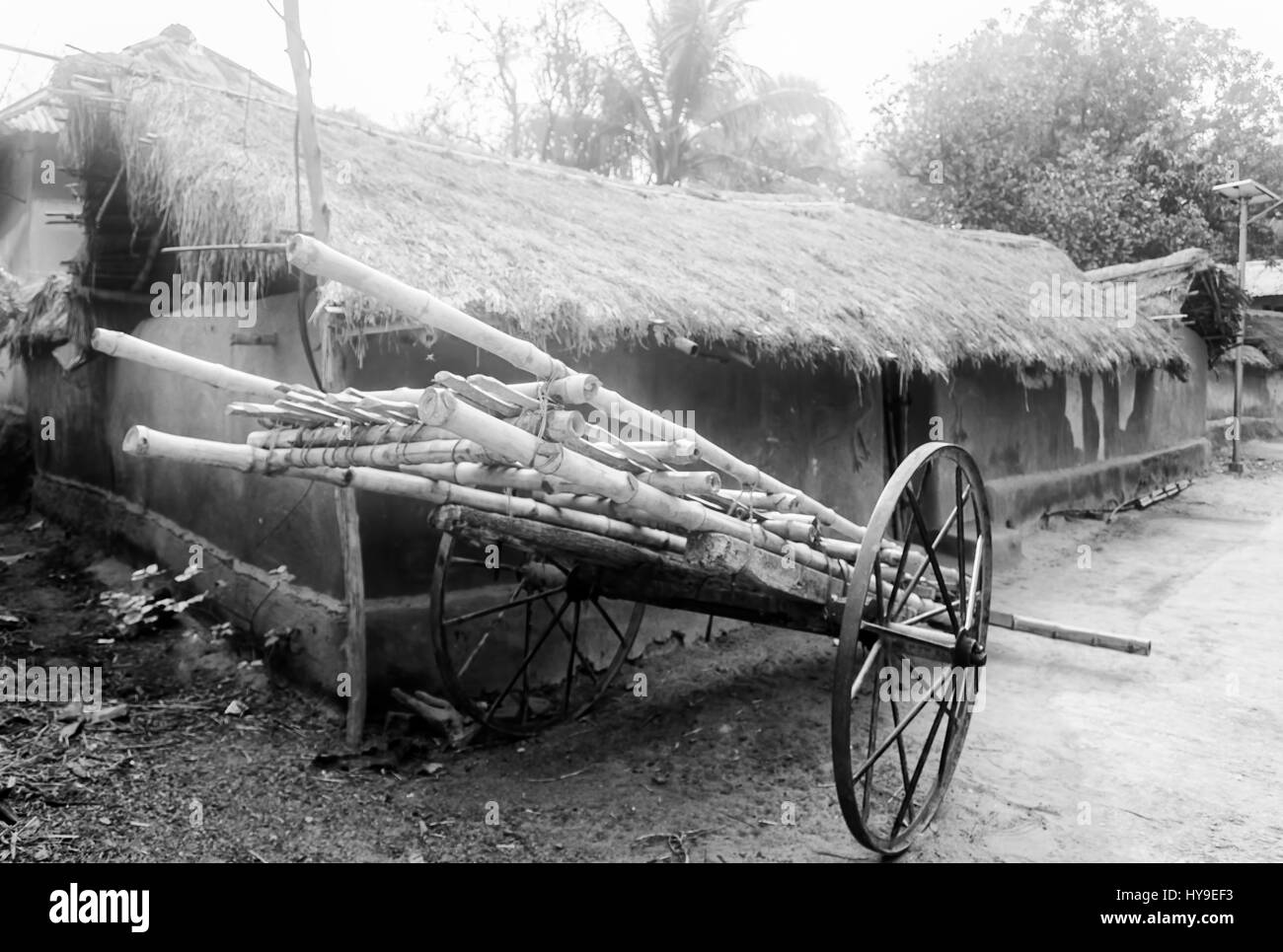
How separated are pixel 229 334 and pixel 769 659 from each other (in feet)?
12.6

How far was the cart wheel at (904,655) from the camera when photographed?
3086 millimetres

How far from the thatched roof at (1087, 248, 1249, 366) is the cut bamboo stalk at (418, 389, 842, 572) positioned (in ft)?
39.7

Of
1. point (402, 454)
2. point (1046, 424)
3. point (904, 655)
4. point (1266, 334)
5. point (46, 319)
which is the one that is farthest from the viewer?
point (1266, 334)

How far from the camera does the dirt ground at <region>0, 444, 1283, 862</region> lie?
12.5 feet

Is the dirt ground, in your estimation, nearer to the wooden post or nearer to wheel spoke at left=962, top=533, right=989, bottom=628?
the wooden post

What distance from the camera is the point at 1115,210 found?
17125 millimetres

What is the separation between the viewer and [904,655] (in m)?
3.65

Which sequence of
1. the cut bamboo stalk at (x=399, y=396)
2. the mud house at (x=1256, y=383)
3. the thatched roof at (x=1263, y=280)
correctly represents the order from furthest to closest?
the thatched roof at (x=1263, y=280)
the mud house at (x=1256, y=383)
the cut bamboo stalk at (x=399, y=396)

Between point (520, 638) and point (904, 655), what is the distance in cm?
232

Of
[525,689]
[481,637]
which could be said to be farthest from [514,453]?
[481,637]

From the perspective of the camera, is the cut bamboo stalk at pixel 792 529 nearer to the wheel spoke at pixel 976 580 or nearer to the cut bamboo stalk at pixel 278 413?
the wheel spoke at pixel 976 580

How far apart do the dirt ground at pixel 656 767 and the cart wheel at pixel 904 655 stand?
0.69 feet

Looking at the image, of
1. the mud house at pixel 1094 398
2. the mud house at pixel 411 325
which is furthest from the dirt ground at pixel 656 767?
the mud house at pixel 1094 398

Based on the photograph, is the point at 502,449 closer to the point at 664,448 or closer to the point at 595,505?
the point at 664,448
